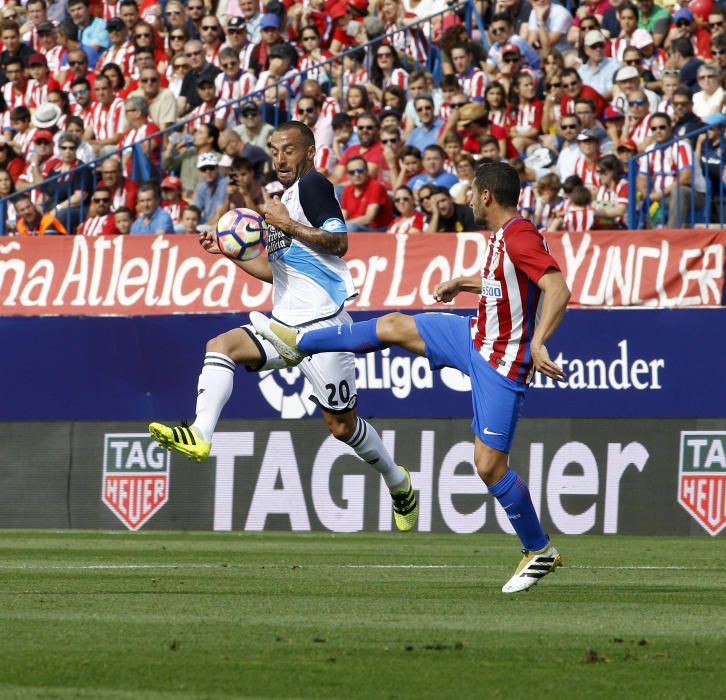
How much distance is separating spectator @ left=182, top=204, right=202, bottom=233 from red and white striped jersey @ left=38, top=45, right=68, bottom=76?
288 inches

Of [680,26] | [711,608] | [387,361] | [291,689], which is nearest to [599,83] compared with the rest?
[680,26]

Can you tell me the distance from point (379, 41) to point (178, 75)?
3.40 meters

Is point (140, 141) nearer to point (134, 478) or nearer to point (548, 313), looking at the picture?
point (134, 478)

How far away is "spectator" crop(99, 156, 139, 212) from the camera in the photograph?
20.4 meters

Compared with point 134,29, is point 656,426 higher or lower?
lower

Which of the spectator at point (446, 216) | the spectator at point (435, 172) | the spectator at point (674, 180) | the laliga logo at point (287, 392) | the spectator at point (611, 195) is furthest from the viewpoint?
the spectator at point (435, 172)

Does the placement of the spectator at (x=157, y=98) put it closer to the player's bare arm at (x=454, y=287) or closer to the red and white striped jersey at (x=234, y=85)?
the red and white striped jersey at (x=234, y=85)

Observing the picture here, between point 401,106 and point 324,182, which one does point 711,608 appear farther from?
point 401,106

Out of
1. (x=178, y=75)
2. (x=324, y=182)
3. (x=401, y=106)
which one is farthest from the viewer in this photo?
(x=178, y=75)

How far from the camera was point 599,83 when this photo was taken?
19406mm

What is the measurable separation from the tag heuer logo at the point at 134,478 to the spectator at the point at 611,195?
5.14 meters

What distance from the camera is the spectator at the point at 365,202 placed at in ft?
60.5

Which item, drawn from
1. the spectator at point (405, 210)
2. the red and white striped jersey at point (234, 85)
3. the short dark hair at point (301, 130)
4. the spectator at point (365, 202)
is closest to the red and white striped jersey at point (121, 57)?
the red and white striped jersey at point (234, 85)

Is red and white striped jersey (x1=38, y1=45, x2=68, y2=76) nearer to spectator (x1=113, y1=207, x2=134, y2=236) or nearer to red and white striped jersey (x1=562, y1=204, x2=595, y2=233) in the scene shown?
spectator (x1=113, y1=207, x2=134, y2=236)
